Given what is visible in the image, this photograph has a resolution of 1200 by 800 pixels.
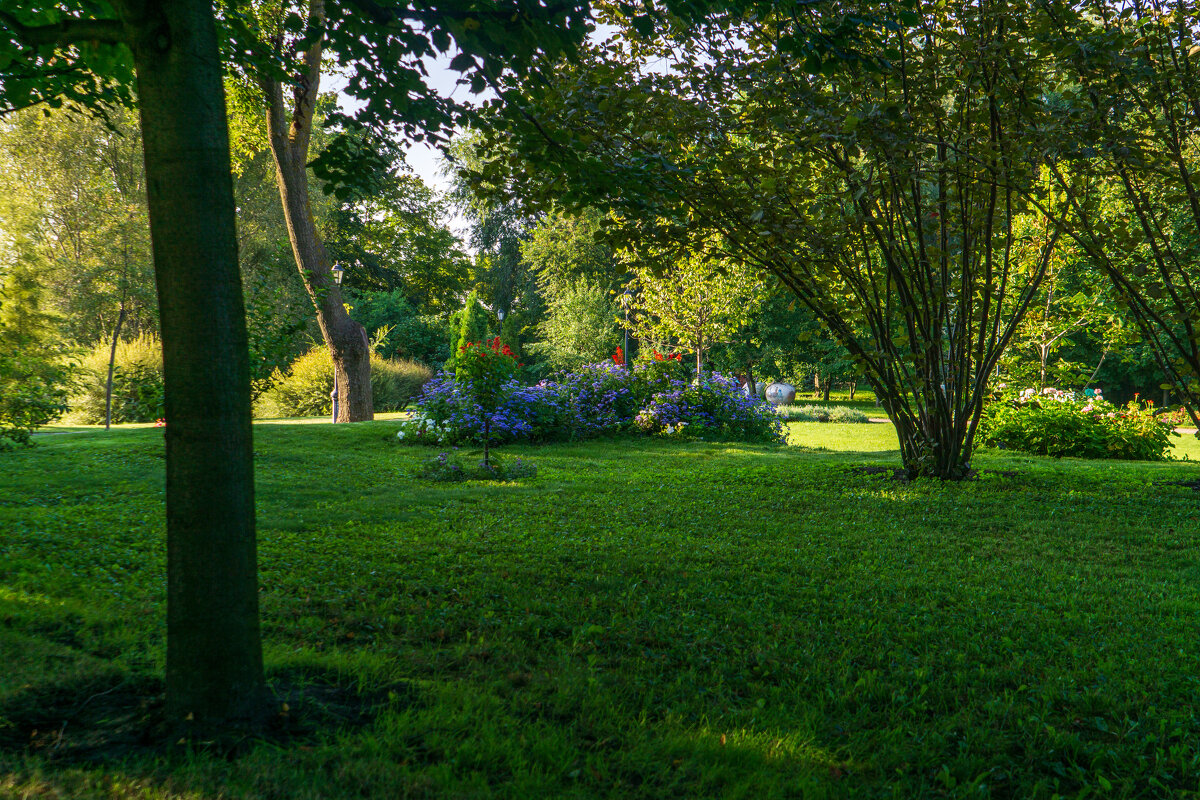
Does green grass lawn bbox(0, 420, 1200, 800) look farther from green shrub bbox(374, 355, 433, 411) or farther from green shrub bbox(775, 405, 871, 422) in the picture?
green shrub bbox(374, 355, 433, 411)

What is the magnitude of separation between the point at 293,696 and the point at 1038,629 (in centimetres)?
358

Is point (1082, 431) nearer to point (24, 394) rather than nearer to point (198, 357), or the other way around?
point (198, 357)

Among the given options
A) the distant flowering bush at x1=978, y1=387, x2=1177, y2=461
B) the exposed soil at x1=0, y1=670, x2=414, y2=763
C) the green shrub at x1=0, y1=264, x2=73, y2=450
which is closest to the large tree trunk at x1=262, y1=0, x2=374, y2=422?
the green shrub at x1=0, y1=264, x2=73, y2=450

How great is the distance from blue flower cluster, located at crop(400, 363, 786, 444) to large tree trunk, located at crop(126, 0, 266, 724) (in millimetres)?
9233

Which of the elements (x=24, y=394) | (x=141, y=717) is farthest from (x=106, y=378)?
(x=141, y=717)

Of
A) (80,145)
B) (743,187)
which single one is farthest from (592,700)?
(80,145)

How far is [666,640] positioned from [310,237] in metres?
13.0

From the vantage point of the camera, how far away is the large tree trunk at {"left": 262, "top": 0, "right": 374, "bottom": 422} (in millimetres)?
13402

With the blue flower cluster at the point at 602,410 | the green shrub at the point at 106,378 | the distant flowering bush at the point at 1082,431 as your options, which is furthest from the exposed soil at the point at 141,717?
the green shrub at the point at 106,378

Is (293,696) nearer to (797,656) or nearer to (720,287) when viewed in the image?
(797,656)

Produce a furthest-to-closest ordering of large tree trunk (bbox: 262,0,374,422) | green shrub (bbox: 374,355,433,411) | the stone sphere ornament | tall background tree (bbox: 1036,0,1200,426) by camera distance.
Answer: the stone sphere ornament < green shrub (bbox: 374,355,433,411) < large tree trunk (bbox: 262,0,374,422) < tall background tree (bbox: 1036,0,1200,426)

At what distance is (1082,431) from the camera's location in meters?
11.1

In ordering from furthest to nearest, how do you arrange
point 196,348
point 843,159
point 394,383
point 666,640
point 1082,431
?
1. point 394,383
2. point 1082,431
3. point 843,159
4. point 666,640
5. point 196,348

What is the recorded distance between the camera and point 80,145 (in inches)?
888
